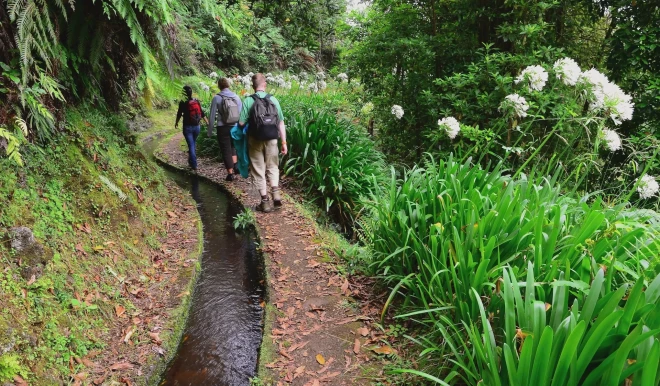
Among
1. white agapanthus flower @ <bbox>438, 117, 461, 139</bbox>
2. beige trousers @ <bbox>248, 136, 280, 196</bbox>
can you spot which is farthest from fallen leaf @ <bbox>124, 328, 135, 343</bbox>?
white agapanthus flower @ <bbox>438, 117, 461, 139</bbox>

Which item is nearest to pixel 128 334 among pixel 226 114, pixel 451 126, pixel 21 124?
pixel 21 124

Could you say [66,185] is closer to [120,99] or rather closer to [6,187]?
[6,187]

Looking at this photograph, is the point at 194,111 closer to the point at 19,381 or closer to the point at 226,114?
the point at 226,114

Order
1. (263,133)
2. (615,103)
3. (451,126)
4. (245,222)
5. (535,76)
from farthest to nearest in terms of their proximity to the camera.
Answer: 1. (245,222)
2. (263,133)
3. (451,126)
4. (535,76)
5. (615,103)

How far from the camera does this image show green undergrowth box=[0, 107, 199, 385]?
8.45 feet

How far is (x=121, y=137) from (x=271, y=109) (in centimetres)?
226

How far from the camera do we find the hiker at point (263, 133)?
522cm

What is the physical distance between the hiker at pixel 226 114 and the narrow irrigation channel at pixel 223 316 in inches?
78.2

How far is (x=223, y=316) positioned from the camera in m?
3.73

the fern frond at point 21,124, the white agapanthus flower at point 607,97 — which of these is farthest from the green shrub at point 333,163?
the fern frond at point 21,124

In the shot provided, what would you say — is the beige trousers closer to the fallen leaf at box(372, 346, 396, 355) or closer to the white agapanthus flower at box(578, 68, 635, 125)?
the fallen leaf at box(372, 346, 396, 355)

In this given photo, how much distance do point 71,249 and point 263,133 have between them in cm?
270

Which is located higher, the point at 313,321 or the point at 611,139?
the point at 611,139

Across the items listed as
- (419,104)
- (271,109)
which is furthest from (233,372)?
(419,104)
